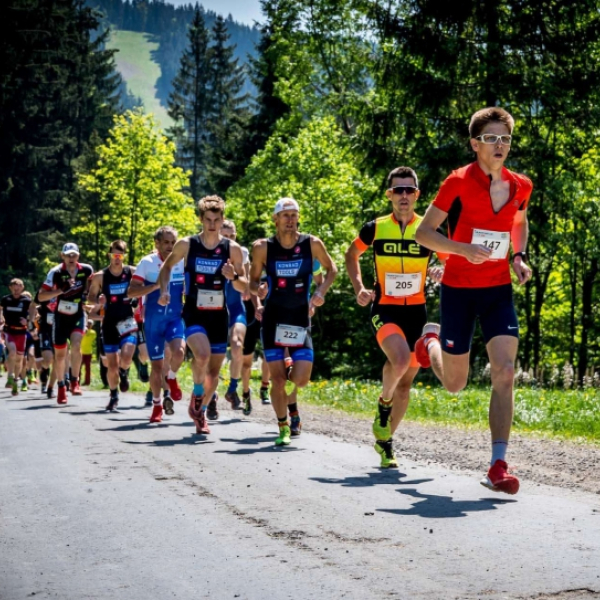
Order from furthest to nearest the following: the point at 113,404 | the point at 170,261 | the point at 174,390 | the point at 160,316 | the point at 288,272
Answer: the point at 113,404
the point at 160,316
the point at 174,390
the point at 170,261
the point at 288,272

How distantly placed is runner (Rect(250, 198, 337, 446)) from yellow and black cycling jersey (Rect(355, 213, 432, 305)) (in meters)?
1.71

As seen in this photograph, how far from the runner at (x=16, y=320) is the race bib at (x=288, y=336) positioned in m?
14.3

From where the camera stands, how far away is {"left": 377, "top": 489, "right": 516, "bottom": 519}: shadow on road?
20.4 feet

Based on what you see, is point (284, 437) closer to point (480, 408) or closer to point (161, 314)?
point (161, 314)

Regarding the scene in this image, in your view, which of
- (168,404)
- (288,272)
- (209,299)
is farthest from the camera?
(168,404)

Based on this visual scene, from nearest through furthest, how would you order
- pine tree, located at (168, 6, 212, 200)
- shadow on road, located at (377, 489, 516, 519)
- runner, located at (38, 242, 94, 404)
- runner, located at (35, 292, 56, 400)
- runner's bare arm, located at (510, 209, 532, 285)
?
shadow on road, located at (377, 489, 516, 519), runner's bare arm, located at (510, 209, 532, 285), runner, located at (38, 242, 94, 404), runner, located at (35, 292, 56, 400), pine tree, located at (168, 6, 212, 200)

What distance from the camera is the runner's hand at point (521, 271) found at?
675 centimetres

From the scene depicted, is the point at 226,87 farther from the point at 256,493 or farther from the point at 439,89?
the point at 256,493

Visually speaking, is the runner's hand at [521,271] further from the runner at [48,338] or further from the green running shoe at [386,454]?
the runner at [48,338]

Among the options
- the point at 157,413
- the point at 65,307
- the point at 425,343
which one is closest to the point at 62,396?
the point at 65,307

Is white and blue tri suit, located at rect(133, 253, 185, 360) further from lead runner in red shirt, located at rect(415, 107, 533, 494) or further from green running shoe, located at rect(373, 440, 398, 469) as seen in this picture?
lead runner in red shirt, located at rect(415, 107, 533, 494)

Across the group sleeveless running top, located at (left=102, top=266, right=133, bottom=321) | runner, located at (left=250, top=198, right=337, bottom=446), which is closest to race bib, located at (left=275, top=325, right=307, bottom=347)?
runner, located at (left=250, top=198, right=337, bottom=446)

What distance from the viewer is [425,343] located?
8273mm

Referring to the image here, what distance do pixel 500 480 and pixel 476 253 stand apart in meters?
1.36
